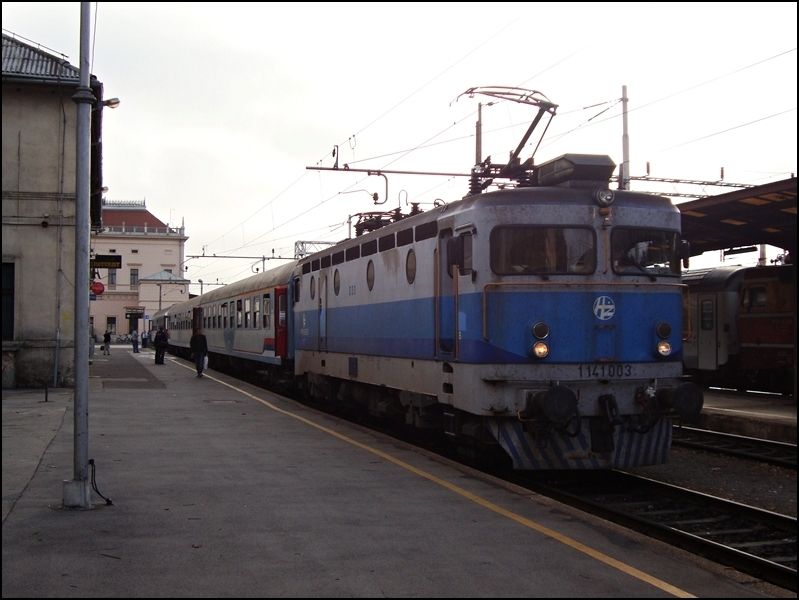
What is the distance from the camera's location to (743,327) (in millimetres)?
21125

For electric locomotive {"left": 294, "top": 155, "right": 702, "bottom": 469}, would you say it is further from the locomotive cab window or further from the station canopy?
the station canopy

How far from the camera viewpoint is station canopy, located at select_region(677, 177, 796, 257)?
13445 mm

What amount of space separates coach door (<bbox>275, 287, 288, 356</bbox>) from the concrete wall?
509 cm

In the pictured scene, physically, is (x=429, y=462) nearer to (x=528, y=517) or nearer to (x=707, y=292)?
(x=528, y=517)

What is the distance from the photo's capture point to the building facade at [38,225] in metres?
20.1

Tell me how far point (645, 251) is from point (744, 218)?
6.78 m

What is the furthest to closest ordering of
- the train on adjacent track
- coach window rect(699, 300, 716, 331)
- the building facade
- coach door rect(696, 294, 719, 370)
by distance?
coach window rect(699, 300, 716, 331) → coach door rect(696, 294, 719, 370) → the building facade → the train on adjacent track

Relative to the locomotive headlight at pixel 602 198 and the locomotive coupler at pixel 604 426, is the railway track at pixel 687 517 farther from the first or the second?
the locomotive headlight at pixel 602 198

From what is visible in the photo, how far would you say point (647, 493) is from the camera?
9.48 metres

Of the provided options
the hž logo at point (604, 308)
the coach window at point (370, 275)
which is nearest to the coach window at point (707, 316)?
the coach window at point (370, 275)

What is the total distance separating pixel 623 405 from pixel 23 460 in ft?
23.3

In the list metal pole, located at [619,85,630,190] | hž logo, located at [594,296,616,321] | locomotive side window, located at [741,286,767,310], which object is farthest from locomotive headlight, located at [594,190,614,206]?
metal pole, located at [619,85,630,190]

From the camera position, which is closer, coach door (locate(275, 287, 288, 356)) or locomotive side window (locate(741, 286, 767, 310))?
coach door (locate(275, 287, 288, 356))

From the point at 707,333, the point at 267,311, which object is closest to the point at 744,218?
the point at 707,333
